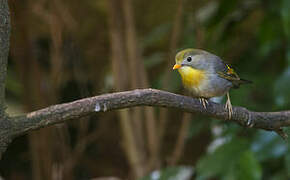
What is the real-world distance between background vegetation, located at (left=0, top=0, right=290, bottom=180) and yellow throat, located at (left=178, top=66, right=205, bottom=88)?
0.43m

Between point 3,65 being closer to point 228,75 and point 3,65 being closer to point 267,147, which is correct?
point 228,75

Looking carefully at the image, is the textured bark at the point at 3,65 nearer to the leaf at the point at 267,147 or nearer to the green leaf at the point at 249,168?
the green leaf at the point at 249,168

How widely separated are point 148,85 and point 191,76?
1.10 meters

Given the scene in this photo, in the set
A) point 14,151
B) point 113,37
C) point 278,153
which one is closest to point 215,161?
point 278,153

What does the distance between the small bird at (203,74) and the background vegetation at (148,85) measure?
0.38m

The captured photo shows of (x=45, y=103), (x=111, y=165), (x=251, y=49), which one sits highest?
(x=251, y=49)

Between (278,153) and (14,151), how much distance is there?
84.4 inches

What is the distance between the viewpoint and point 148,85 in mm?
3049

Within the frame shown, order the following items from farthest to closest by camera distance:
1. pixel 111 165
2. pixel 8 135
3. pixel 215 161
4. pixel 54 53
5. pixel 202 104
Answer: pixel 111 165, pixel 54 53, pixel 215 161, pixel 202 104, pixel 8 135

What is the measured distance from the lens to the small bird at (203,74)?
194 centimetres

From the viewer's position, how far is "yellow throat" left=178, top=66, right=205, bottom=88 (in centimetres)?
195

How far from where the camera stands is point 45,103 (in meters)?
3.03

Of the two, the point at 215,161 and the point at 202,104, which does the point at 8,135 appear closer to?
the point at 202,104

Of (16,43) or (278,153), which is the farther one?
(16,43)
